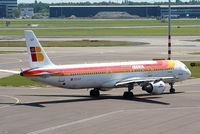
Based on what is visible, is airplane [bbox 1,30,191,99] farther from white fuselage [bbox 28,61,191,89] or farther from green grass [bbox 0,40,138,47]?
green grass [bbox 0,40,138,47]

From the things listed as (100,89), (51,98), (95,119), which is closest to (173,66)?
(100,89)

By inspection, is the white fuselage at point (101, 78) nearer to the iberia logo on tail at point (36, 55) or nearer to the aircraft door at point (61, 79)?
the aircraft door at point (61, 79)

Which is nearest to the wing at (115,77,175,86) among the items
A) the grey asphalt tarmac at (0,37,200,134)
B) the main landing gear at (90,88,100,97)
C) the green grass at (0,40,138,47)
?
the grey asphalt tarmac at (0,37,200,134)

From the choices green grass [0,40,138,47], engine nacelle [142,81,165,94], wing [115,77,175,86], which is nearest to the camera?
engine nacelle [142,81,165,94]

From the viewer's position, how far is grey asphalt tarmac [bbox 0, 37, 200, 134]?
4369cm

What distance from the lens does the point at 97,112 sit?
51.5 metres

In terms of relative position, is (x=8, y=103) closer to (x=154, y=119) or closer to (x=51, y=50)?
(x=154, y=119)

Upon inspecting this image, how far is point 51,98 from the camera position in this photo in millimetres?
60844

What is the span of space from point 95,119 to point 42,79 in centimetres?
1001

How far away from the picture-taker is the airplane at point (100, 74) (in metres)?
56.0

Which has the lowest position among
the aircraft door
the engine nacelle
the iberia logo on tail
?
the engine nacelle

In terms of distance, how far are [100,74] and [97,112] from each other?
29.0 ft

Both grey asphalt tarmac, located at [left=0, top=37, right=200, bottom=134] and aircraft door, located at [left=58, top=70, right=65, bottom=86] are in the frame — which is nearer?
grey asphalt tarmac, located at [left=0, top=37, right=200, bottom=134]

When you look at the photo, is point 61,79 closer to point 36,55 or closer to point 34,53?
point 36,55
